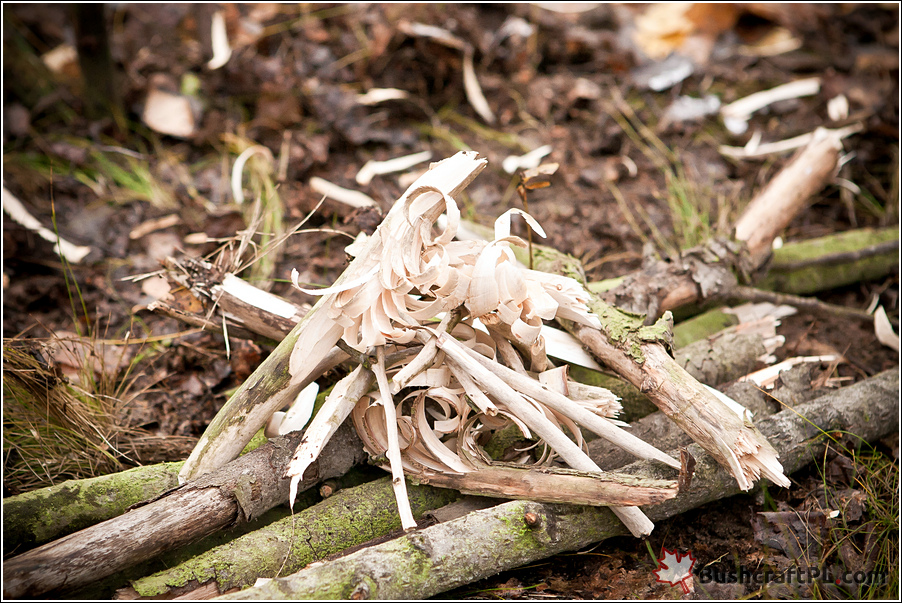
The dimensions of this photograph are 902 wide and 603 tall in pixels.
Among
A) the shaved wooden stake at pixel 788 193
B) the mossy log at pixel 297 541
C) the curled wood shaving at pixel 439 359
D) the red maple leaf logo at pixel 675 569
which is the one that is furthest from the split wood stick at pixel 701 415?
the shaved wooden stake at pixel 788 193

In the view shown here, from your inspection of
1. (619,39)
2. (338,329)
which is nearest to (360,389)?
(338,329)

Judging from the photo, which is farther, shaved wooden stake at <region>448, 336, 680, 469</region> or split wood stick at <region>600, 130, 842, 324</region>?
split wood stick at <region>600, 130, 842, 324</region>

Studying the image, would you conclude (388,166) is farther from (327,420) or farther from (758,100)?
(758,100)

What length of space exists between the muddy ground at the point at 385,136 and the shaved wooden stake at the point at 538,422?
73 centimetres

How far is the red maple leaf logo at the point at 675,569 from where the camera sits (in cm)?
169

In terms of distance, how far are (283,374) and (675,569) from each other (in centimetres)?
129

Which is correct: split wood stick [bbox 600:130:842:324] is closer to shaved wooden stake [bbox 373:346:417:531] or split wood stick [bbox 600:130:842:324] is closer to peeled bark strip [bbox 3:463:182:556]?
shaved wooden stake [bbox 373:346:417:531]

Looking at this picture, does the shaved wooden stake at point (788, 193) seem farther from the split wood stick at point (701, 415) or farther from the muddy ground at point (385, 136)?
the split wood stick at point (701, 415)

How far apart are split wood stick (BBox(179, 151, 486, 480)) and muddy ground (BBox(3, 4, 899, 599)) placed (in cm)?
36

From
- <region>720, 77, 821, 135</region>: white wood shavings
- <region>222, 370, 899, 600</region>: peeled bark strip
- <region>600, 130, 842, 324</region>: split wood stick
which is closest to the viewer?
<region>222, 370, 899, 600</region>: peeled bark strip

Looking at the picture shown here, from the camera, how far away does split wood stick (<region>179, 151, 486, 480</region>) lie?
178 centimetres

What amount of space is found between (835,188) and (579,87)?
1.67 meters

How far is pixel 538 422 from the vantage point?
1.71m

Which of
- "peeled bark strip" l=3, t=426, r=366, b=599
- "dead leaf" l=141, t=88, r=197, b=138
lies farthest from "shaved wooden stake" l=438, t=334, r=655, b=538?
"dead leaf" l=141, t=88, r=197, b=138
